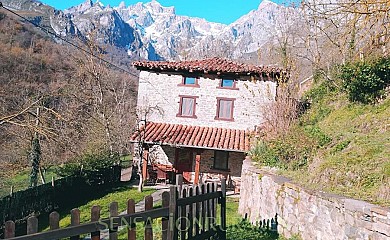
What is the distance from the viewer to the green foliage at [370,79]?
429 inches

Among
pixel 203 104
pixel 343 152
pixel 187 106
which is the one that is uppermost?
pixel 203 104

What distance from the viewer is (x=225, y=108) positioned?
18.5 metres

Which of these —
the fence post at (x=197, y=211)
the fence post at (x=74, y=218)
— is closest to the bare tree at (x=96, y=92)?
the fence post at (x=197, y=211)

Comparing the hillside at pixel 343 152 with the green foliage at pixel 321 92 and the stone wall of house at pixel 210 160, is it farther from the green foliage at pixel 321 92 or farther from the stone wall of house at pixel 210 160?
the stone wall of house at pixel 210 160

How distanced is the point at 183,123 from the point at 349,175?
1333 centimetres

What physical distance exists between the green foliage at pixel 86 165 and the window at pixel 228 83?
7097 millimetres

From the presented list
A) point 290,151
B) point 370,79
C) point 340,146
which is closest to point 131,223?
point 340,146

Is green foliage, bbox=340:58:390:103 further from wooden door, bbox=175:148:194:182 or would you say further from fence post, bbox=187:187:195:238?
fence post, bbox=187:187:195:238

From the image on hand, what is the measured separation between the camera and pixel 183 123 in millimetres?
18531

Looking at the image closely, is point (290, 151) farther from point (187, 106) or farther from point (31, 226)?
point (187, 106)

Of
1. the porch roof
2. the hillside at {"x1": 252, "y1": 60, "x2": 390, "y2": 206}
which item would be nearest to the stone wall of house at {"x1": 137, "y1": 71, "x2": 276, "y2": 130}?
the porch roof

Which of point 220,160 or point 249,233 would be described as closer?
point 249,233

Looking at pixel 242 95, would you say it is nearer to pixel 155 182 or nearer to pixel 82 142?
pixel 155 182

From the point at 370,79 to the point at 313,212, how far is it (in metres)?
7.42
